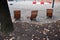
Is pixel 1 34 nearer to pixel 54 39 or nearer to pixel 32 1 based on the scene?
pixel 54 39

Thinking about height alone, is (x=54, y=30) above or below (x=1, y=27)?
below

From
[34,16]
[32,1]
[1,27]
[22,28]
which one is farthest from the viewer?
[32,1]

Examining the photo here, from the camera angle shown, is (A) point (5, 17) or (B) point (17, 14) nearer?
(A) point (5, 17)

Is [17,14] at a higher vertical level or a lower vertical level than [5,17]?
lower

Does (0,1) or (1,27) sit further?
(1,27)

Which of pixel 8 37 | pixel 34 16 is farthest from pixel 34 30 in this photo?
pixel 34 16

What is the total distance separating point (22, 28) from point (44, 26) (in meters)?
0.64

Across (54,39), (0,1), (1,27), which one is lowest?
(54,39)

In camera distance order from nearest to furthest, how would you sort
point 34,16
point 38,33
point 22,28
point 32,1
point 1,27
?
point 1,27, point 38,33, point 22,28, point 34,16, point 32,1

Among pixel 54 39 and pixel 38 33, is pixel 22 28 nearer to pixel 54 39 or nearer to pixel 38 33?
pixel 38 33

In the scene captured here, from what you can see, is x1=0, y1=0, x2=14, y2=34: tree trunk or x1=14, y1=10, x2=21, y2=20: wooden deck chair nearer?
x1=0, y1=0, x2=14, y2=34: tree trunk

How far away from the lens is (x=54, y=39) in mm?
3482

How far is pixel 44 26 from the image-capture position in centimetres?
436

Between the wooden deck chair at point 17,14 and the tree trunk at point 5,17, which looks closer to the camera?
the tree trunk at point 5,17
